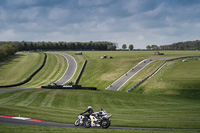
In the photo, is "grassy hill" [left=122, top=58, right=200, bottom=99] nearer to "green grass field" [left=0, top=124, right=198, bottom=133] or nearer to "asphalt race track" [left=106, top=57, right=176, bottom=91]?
"asphalt race track" [left=106, top=57, right=176, bottom=91]

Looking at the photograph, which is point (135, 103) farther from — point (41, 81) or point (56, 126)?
point (41, 81)

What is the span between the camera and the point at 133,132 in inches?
895

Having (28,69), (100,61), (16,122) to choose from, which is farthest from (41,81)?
(16,122)

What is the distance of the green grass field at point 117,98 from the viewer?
100ft

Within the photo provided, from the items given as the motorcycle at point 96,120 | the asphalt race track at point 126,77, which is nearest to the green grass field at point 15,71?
the asphalt race track at point 126,77

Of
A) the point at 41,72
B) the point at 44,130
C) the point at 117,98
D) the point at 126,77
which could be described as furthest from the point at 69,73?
the point at 44,130

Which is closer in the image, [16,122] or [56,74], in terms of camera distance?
[16,122]

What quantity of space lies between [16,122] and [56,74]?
88320 millimetres

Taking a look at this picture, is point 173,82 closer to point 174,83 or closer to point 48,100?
point 174,83

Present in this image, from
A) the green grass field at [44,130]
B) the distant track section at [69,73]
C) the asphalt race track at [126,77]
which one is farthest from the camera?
the distant track section at [69,73]

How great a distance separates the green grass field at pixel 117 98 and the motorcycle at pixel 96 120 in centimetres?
106

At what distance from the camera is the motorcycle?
79.4 ft

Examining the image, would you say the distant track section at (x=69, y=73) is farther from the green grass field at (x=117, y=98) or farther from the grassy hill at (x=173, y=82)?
the grassy hill at (x=173, y=82)

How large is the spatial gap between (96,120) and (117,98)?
31.2 m
